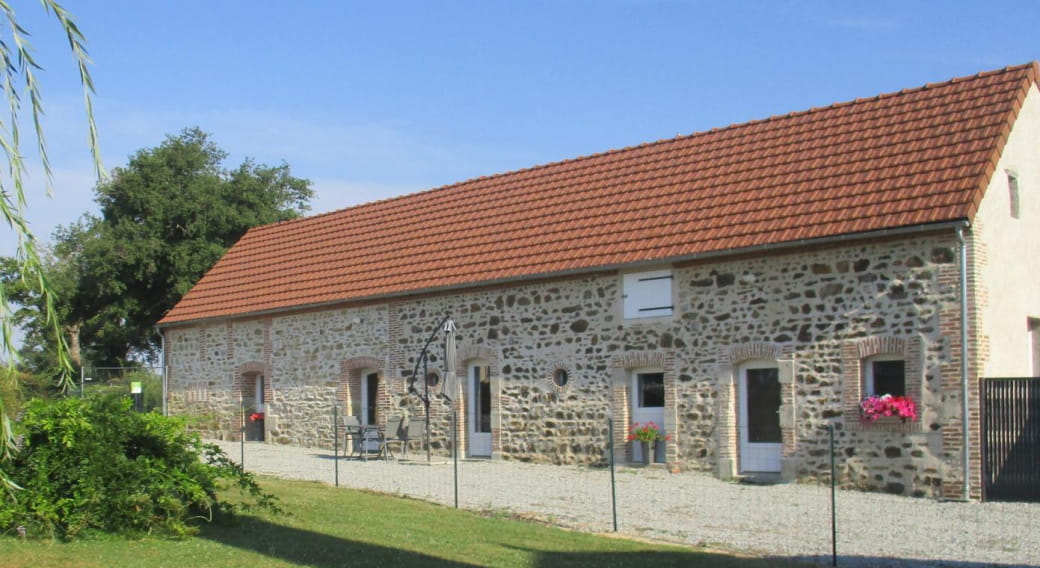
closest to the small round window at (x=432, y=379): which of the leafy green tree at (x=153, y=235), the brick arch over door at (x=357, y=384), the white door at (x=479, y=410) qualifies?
the white door at (x=479, y=410)

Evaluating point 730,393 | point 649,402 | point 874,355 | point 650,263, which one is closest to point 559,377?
point 649,402

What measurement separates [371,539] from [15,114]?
247 inches

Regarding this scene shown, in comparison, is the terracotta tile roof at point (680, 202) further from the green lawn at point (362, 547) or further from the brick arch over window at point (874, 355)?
the green lawn at point (362, 547)

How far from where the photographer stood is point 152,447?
11062mm

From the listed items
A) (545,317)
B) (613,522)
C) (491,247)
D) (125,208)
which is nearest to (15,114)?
(613,522)

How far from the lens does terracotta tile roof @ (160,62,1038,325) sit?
51.8ft

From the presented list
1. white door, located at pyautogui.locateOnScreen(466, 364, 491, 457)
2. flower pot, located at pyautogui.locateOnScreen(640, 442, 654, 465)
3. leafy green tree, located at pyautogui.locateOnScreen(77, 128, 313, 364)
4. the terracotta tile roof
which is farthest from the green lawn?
leafy green tree, located at pyautogui.locateOnScreen(77, 128, 313, 364)

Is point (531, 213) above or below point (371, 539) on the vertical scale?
above

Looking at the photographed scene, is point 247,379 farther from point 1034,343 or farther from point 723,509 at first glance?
point 1034,343

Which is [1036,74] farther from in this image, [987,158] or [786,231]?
[786,231]

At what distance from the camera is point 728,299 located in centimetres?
1692

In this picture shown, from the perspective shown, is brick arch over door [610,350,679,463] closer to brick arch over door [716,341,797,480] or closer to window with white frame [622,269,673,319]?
window with white frame [622,269,673,319]

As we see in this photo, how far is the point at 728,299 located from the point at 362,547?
8730 millimetres

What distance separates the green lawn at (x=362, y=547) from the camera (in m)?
9.20
